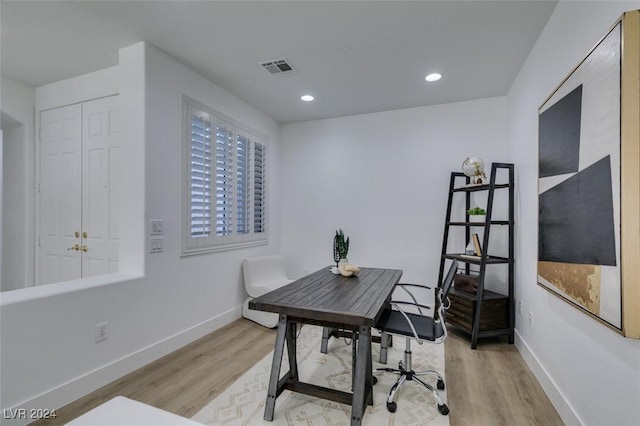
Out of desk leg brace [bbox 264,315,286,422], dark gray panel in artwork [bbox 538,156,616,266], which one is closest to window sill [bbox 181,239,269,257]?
desk leg brace [bbox 264,315,286,422]

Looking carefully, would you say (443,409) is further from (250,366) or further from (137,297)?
(137,297)

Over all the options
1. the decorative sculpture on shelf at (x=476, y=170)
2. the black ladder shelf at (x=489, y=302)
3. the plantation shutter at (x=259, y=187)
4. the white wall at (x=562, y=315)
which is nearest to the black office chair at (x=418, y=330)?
the white wall at (x=562, y=315)

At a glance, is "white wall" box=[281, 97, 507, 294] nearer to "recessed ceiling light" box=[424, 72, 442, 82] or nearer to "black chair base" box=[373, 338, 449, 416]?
"recessed ceiling light" box=[424, 72, 442, 82]

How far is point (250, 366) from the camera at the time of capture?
8.09 feet

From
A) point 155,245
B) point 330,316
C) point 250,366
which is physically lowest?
point 250,366

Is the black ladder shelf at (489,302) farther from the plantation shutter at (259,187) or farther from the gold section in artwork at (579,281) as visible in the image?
the plantation shutter at (259,187)

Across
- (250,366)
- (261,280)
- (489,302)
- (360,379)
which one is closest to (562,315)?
(489,302)

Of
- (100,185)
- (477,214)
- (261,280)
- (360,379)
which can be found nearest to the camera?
(360,379)

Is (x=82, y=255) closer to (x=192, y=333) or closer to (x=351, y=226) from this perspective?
(x=192, y=333)

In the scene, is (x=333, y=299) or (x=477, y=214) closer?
(x=333, y=299)

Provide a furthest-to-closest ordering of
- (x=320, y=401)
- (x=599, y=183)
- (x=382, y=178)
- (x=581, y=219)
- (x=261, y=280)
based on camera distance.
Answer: (x=382, y=178) < (x=261, y=280) < (x=320, y=401) < (x=581, y=219) < (x=599, y=183)

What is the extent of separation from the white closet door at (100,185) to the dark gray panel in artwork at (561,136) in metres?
3.54

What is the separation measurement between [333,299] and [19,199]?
375 cm

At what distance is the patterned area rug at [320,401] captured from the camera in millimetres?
1813
